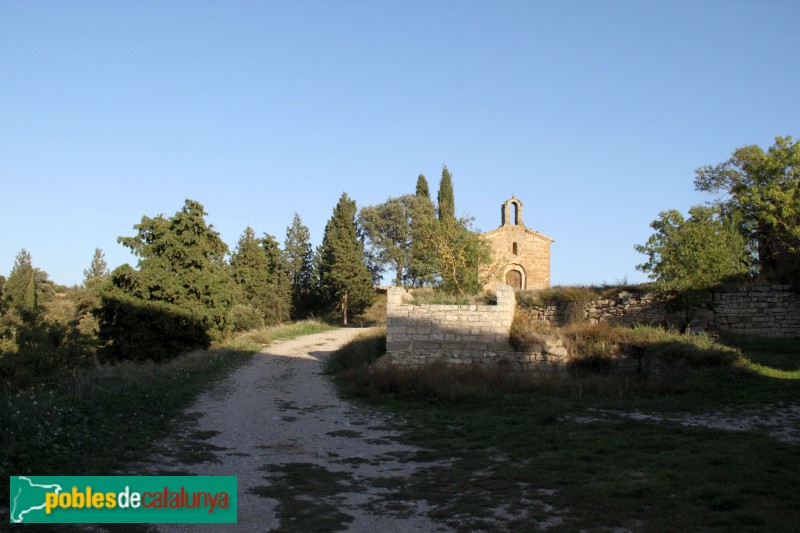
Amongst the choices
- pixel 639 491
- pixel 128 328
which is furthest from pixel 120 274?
pixel 639 491

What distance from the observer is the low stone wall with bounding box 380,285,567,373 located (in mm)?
15758

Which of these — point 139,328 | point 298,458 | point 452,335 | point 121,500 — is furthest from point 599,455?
point 139,328

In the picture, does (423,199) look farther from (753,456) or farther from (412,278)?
(753,456)

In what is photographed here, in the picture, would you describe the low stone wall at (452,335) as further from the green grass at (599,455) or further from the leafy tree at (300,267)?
the leafy tree at (300,267)

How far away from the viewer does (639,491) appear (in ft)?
19.7

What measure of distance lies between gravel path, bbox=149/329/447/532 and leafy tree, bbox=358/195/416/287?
39.8 m

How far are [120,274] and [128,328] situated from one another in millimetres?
2043

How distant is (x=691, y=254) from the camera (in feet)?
68.0

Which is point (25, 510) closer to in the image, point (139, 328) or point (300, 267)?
point (139, 328)

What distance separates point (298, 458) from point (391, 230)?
48513 mm

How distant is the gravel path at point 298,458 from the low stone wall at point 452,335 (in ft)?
8.70

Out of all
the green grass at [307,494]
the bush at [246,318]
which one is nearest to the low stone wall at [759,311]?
the green grass at [307,494]

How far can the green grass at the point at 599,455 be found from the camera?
17.8 ft

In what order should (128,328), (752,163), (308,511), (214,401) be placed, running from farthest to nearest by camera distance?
(752,163), (128,328), (214,401), (308,511)
